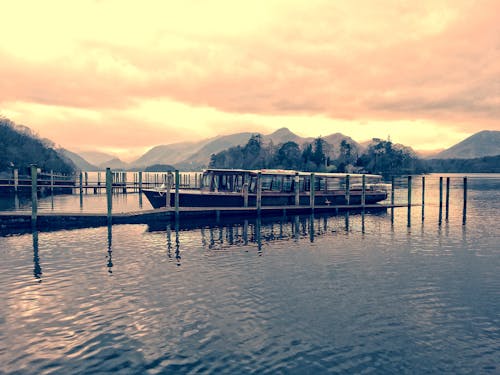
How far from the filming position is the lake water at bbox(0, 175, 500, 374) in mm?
10477

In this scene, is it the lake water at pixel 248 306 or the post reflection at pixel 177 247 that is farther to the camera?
the post reflection at pixel 177 247

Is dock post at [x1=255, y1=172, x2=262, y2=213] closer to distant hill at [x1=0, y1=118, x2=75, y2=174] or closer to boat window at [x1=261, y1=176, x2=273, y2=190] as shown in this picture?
boat window at [x1=261, y1=176, x2=273, y2=190]

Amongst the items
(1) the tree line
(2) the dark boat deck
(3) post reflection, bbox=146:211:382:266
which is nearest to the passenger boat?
(2) the dark boat deck

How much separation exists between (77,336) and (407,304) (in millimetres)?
11942

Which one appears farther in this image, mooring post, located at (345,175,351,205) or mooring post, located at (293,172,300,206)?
mooring post, located at (345,175,351,205)

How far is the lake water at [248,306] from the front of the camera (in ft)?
34.4

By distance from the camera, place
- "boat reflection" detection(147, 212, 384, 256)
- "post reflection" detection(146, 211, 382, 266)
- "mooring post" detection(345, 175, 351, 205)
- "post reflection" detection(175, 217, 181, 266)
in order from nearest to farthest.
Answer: "post reflection" detection(175, 217, 181, 266), "post reflection" detection(146, 211, 382, 266), "boat reflection" detection(147, 212, 384, 256), "mooring post" detection(345, 175, 351, 205)

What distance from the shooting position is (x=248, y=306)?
14156 mm

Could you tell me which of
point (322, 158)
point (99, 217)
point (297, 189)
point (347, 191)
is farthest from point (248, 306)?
point (322, 158)

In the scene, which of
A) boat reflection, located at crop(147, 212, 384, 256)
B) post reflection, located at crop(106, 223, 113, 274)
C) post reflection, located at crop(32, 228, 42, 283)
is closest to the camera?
post reflection, located at crop(32, 228, 42, 283)

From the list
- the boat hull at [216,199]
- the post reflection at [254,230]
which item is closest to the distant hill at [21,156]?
the boat hull at [216,199]

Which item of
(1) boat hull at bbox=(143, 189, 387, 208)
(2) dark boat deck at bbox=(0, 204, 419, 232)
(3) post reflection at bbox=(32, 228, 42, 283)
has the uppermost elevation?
(1) boat hull at bbox=(143, 189, 387, 208)

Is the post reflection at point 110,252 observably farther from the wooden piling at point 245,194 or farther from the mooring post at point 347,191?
the mooring post at point 347,191

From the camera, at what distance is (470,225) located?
35094 millimetres
